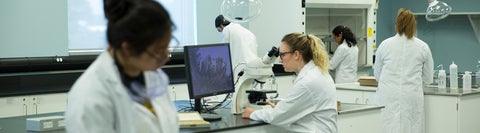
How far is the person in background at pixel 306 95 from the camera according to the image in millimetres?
3047

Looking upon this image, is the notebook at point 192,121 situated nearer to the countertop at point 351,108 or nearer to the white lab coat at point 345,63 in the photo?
the countertop at point 351,108

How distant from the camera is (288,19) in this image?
6.05 meters

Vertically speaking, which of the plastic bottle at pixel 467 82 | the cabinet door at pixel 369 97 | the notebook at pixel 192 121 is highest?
the plastic bottle at pixel 467 82

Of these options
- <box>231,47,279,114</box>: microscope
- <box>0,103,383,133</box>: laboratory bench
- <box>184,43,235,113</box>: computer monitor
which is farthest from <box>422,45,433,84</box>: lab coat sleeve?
<box>184,43,235,113</box>: computer monitor

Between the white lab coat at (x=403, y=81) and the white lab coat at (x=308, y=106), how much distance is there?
1733 millimetres

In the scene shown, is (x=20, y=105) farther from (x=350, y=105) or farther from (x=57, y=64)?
(x=350, y=105)

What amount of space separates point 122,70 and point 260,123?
5.49 feet

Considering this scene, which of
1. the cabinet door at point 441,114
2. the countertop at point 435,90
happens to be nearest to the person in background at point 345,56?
the countertop at point 435,90

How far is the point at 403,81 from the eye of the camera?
185 inches

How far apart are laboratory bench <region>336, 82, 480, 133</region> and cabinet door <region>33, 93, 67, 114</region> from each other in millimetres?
2581

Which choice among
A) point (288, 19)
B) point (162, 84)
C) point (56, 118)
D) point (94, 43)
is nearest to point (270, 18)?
point (288, 19)

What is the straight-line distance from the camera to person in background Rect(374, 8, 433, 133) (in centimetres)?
467

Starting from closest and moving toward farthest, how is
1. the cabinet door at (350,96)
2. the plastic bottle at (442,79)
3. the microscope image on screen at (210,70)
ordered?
the microscope image on screen at (210,70) < the plastic bottle at (442,79) < the cabinet door at (350,96)

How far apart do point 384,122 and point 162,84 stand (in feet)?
11.4
